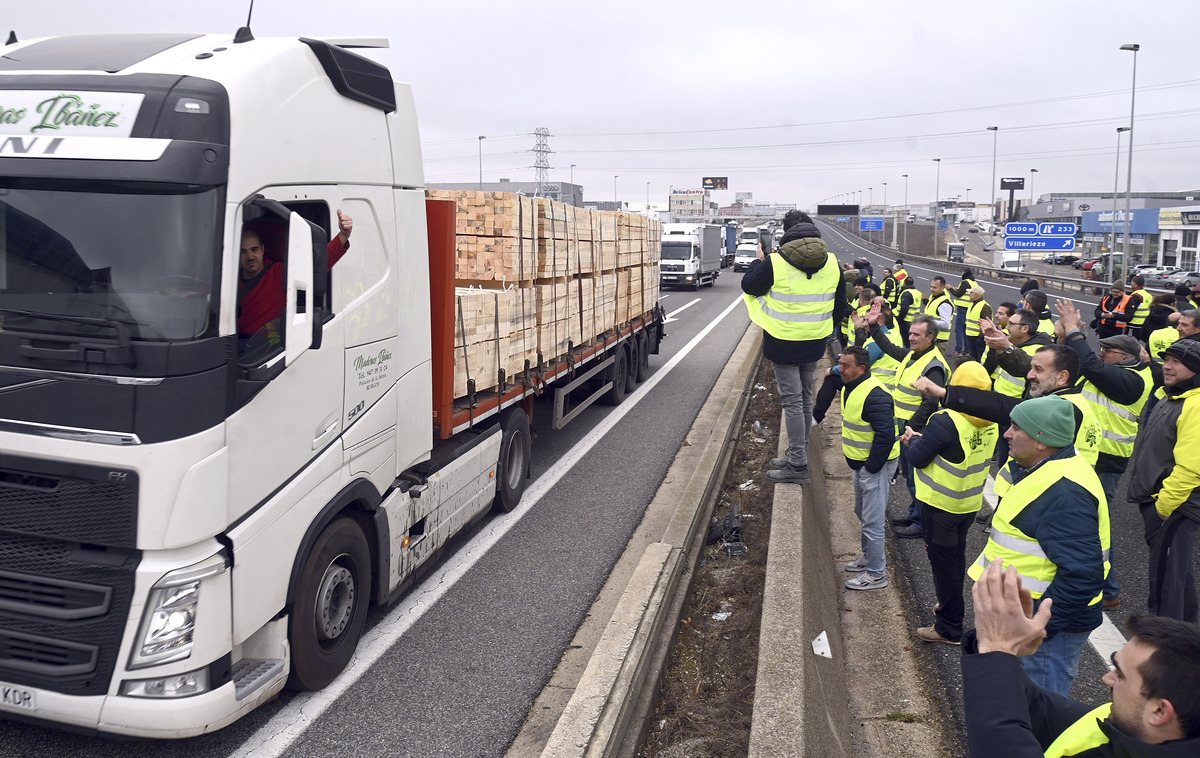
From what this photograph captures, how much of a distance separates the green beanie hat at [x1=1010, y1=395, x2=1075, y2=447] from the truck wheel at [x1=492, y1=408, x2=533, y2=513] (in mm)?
4661

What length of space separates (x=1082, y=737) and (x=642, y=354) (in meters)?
12.6

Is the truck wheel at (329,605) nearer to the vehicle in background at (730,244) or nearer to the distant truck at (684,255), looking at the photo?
the distant truck at (684,255)

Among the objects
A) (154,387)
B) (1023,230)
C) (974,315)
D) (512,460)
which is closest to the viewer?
(154,387)

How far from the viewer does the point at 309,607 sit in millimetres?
4668

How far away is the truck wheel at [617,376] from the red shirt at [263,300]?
28.0 ft

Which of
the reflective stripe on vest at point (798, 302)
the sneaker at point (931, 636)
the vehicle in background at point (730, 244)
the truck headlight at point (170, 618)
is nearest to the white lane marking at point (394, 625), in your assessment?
the truck headlight at point (170, 618)

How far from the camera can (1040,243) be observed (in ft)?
121

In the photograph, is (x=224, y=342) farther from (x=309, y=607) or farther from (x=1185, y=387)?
(x=1185, y=387)

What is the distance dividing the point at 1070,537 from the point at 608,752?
228 cm

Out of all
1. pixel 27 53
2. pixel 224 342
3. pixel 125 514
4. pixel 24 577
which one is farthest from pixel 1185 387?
pixel 27 53

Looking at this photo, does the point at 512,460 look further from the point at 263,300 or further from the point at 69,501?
the point at 69,501

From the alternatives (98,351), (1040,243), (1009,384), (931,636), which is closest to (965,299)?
(1009,384)

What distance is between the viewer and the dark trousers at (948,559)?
219 inches

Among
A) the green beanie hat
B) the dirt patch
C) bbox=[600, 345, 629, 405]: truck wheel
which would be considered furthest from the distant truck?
the green beanie hat
